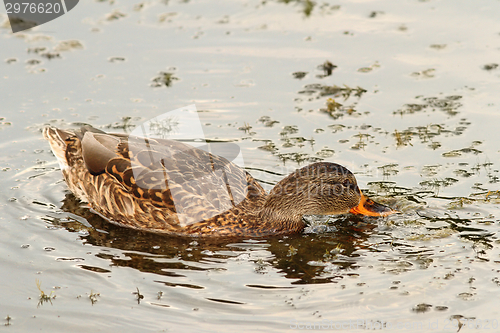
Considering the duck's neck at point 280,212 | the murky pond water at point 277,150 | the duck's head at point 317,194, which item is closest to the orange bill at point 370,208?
the duck's head at point 317,194

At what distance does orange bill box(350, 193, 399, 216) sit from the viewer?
8047 millimetres

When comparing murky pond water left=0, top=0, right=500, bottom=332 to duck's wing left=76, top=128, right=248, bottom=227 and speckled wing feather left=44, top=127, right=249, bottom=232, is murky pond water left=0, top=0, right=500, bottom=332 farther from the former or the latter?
duck's wing left=76, top=128, right=248, bottom=227

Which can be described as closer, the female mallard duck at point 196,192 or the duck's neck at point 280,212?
the female mallard duck at point 196,192

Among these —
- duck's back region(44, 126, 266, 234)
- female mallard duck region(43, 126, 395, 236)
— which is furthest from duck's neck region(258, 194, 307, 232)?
duck's back region(44, 126, 266, 234)

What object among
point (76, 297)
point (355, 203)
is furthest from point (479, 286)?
point (76, 297)

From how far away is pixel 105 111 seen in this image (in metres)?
10.8

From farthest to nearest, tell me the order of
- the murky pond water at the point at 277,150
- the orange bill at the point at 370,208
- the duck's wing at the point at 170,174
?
the orange bill at the point at 370,208 < the duck's wing at the point at 170,174 < the murky pond water at the point at 277,150

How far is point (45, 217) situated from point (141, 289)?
2.21 meters

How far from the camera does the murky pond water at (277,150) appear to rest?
6.50 meters

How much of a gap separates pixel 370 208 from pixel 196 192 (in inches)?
86.1

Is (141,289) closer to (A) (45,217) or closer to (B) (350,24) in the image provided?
(A) (45,217)

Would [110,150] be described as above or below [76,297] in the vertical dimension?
above

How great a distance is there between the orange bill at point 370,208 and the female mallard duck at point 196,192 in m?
0.01

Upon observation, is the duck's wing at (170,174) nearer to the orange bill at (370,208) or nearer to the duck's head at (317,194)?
the duck's head at (317,194)
